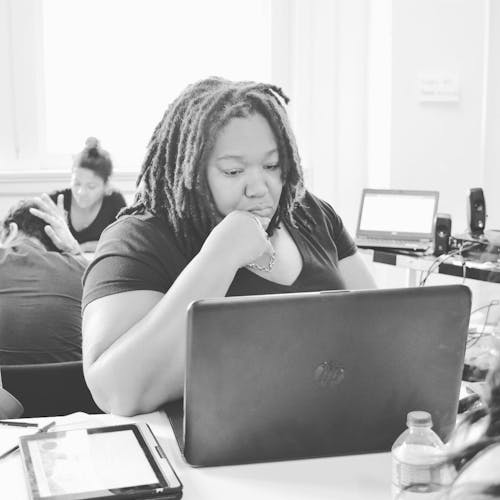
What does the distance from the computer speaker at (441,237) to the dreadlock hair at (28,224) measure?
4.74ft

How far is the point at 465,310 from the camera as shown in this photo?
3.35 ft

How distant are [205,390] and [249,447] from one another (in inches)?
4.5

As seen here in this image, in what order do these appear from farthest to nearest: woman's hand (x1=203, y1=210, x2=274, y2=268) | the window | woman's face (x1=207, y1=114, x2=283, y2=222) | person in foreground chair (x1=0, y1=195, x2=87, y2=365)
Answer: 1. the window
2. person in foreground chair (x1=0, y1=195, x2=87, y2=365)
3. woman's face (x1=207, y1=114, x2=283, y2=222)
4. woman's hand (x1=203, y1=210, x2=274, y2=268)

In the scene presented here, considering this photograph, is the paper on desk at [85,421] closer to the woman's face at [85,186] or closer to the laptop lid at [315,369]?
the laptop lid at [315,369]

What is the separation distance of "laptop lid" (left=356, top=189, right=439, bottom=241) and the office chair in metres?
1.78

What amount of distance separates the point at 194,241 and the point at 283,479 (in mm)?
574

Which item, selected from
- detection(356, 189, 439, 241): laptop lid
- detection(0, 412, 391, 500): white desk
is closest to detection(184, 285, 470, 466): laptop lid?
detection(0, 412, 391, 500): white desk

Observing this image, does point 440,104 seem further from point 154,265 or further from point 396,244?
point 154,265

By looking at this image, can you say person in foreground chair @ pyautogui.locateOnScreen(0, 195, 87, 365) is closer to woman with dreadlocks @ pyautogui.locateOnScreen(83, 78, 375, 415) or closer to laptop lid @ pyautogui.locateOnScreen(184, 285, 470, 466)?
woman with dreadlocks @ pyautogui.locateOnScreen(83, 78, 375, 415)

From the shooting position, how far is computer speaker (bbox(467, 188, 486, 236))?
2.93 m

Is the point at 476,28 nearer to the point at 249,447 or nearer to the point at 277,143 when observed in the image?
the point at 277,143

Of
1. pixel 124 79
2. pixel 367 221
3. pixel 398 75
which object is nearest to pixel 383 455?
pixel 367 221

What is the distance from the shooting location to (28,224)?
88.2 inches

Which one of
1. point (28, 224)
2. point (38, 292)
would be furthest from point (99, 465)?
point (28, 224)
